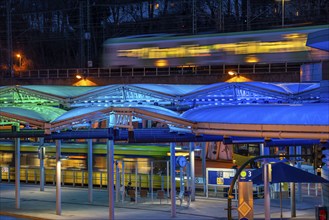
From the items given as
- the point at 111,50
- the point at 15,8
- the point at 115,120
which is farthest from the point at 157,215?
the point at 15,8

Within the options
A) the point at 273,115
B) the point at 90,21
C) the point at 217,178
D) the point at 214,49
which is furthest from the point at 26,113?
the point at 90,21

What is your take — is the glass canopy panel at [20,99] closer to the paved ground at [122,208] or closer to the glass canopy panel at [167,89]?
the glass canopy panel at [167,89]

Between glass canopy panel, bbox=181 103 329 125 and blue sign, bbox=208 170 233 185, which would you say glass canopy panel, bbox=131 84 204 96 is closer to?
blue sign, bbox=208 170 233 185

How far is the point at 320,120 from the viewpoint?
59.7 feet

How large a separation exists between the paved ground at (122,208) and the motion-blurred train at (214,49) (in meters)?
12.6

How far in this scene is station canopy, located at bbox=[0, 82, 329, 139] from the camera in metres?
20.6

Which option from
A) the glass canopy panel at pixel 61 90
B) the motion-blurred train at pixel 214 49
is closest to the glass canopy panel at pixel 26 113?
the glass canopy panel at pixel 61 90

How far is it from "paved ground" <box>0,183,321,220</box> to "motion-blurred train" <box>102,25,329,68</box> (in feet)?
41.4

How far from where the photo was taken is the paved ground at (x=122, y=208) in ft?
96.1

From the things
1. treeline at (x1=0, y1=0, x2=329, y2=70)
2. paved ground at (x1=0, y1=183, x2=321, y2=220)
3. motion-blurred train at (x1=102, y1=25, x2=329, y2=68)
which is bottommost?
paved ground at (x1=0, y1=183, x2=321, y2=220)

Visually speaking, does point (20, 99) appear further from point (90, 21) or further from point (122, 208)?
point (90, 21)

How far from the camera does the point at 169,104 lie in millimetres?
36250

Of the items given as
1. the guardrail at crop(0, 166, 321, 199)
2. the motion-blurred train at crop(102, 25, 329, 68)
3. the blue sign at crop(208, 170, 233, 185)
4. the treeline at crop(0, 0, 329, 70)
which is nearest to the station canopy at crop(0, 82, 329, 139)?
the blue sign at crop(208, 170, 233, 185)

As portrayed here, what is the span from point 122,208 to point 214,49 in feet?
59.1
